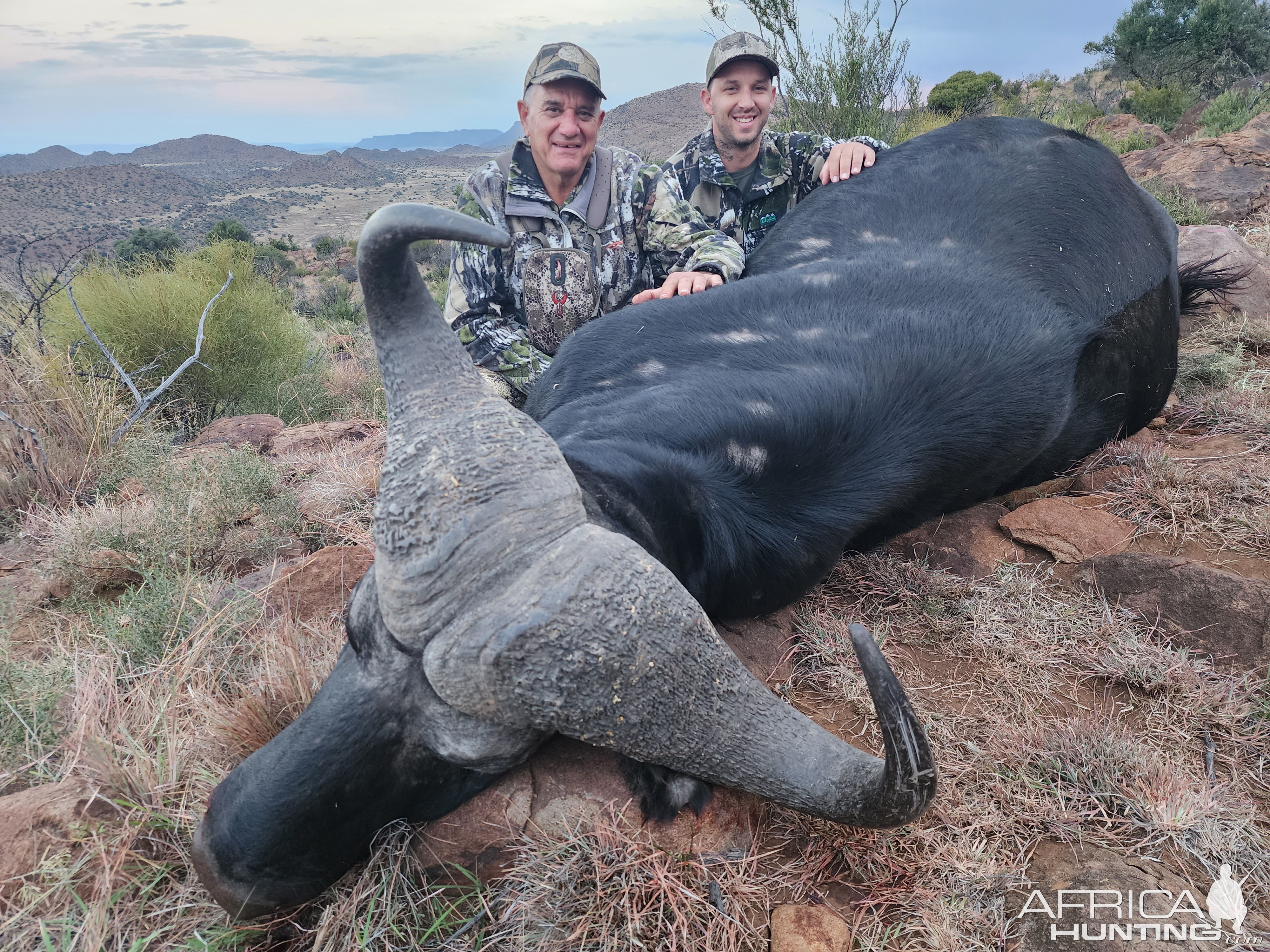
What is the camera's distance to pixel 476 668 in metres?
1.41

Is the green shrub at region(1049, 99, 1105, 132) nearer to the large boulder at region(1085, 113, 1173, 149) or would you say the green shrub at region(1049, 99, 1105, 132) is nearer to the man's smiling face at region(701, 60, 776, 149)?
the large boulder at region(1085, 113, 1173, 149)

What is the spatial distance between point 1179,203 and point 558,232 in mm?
6805

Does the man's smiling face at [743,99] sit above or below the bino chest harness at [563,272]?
above

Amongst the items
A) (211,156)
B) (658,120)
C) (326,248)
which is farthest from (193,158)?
(326,248)

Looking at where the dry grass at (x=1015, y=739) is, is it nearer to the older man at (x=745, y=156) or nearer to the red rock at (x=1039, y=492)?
the red rock at (x=1039, y=492)

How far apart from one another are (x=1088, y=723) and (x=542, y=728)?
169 cm

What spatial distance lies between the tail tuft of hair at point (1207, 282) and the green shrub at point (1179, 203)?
2.60 m

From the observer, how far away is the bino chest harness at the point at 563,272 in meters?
4.80

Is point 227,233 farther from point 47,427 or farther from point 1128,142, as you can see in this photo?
point 1128,142

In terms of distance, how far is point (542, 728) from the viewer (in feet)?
5.00

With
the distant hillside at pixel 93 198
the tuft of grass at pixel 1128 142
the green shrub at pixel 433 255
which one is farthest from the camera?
the distant hillside at pixel 93 198

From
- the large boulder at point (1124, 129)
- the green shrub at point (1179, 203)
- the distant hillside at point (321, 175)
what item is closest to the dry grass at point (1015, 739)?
the green shrub at point (1179, 203)

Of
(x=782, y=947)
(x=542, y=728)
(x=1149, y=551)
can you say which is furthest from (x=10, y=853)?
(x=1149, y=551)

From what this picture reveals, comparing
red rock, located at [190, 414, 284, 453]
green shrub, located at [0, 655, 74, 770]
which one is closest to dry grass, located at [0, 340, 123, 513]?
red rock, located at [190, 414, 284, 453]
